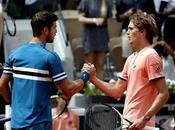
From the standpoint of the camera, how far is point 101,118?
7.87 m

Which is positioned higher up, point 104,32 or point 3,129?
point 104,32

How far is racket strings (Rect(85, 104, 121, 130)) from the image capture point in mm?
7668

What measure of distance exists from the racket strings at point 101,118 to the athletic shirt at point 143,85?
139mm

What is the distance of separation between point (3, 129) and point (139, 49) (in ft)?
9.94

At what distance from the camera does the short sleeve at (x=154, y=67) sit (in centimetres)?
761

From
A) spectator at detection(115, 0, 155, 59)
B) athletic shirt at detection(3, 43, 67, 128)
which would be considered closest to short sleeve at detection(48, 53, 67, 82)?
athletic shirt at detection(3, 43, 67, 128)

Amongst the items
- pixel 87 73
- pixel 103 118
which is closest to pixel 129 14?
pixel 87 73

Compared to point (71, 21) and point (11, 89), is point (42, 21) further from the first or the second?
point (71, 21)

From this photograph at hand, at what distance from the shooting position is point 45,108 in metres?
7.67

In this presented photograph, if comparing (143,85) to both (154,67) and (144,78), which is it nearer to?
(144,78)

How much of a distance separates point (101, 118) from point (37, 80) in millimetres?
722

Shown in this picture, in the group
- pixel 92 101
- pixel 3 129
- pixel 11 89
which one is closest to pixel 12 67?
pixel 11 89

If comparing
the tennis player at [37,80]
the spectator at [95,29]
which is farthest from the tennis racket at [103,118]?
the spectator at [95,29]

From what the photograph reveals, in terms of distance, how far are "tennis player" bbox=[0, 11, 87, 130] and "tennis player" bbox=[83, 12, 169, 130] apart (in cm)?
52
